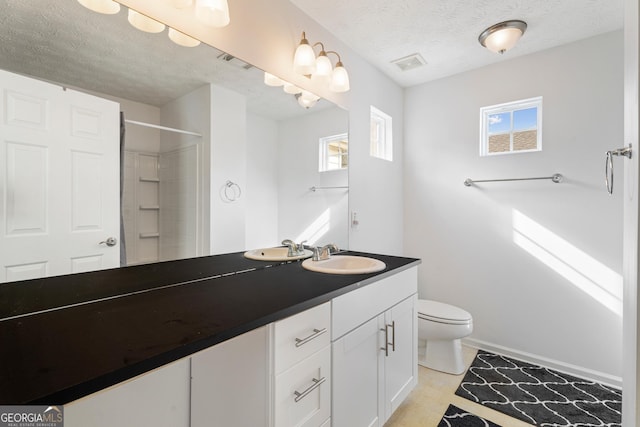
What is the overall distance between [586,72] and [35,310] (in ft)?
10.4

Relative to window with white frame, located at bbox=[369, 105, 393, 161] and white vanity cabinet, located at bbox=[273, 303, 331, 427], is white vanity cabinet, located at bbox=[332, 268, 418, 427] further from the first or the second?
window with white frame, located at bbox=[369, 105, 393, 161]

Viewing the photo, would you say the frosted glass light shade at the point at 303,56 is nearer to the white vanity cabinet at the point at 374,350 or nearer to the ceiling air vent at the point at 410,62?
the ceiling air vent at the point at 410,62

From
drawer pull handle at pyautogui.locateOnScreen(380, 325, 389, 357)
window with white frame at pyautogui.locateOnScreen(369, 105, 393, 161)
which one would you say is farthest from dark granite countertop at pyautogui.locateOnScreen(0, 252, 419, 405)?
window with white frame at pyautogui.locateOnScreen(369, 105, 393, 161)

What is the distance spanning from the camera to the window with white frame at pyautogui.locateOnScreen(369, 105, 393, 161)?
250 centimetres

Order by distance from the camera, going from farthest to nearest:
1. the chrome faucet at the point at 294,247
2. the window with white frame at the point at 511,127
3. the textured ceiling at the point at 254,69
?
the window with white frame at the point at 511,127 < the chrome faucet at the point at 294,247 < the textured ceiling at the point at 254,69

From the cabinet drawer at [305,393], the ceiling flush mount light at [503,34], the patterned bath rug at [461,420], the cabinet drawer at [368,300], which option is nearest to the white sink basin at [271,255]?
the cabinet drawer at [368,300]

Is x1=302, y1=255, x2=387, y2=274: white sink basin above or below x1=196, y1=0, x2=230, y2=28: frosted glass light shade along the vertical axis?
below

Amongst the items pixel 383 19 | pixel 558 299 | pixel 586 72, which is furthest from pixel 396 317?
pixel 586 72

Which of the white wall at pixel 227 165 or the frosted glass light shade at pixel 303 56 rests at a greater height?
the frosted glass light shade at pixel 303 56

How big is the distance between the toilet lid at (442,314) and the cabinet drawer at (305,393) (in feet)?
4.13

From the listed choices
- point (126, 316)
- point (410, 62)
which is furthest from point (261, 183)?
point (410, 62)

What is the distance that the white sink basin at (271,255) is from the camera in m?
1.54

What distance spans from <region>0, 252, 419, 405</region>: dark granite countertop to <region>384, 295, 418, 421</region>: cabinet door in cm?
35

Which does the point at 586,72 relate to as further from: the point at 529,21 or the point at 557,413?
the point at 557,413
